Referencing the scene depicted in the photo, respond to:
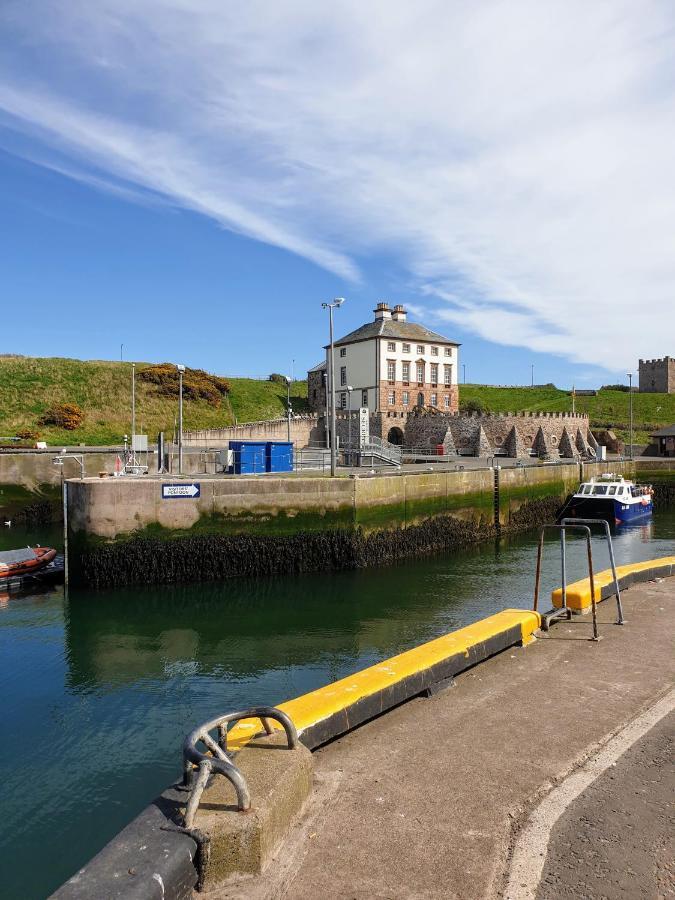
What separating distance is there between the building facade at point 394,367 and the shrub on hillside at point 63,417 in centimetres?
2438

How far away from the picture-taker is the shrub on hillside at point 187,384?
69.4 meters

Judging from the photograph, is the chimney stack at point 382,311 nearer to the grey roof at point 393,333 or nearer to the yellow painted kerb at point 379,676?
the grey roof at point 393,333

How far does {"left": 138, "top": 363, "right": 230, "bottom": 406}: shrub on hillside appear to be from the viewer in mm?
69375

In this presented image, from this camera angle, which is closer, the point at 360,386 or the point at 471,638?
the point at 471,638

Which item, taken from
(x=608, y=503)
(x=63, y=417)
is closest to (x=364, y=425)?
(x=608, y=503)

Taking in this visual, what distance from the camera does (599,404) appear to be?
92250 millimetres

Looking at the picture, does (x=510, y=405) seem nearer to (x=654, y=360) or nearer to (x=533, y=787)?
(x=654, y=360)

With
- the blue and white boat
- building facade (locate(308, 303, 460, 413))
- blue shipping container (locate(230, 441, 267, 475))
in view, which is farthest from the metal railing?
building facade (locate(308, 303, 460, 413))

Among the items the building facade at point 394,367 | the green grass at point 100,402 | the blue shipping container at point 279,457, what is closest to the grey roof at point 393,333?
the building facade at point 394,367

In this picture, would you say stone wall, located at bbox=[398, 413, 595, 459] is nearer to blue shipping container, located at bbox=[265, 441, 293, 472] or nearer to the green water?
blue shipping container, located at bbox=[265, 441, 293, 472]

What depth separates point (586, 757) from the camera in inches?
223

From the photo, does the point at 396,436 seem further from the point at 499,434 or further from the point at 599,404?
the point at 599,404

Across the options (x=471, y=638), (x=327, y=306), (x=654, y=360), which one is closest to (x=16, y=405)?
(x=327, y=306)

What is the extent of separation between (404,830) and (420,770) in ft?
2.88
